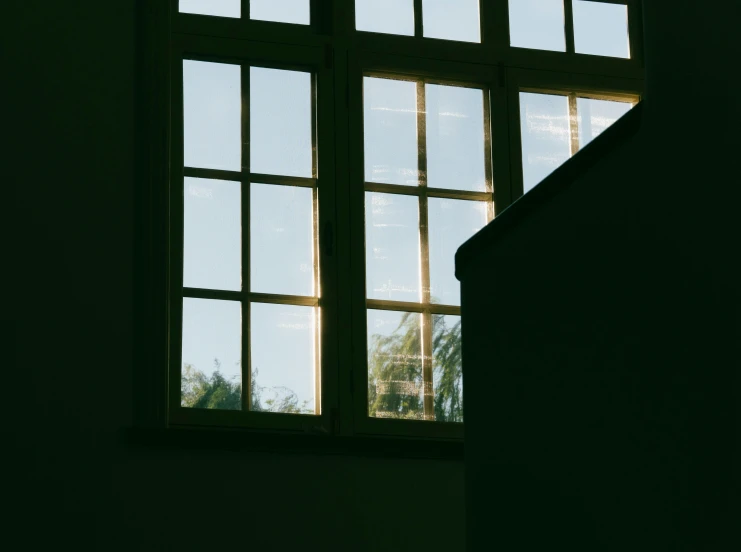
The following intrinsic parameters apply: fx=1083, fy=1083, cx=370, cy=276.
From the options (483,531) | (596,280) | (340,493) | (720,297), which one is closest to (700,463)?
(720,297)

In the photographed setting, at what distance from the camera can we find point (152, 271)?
3.96 m

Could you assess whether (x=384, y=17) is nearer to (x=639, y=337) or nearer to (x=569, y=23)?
(x=569, y=23)

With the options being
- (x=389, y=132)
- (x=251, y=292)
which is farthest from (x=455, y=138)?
(x=251, y=292)

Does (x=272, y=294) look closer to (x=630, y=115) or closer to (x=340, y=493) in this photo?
(x=340, y=493)

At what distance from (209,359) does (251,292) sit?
0.30 metres

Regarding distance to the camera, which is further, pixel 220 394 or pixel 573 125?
pixel 573 125

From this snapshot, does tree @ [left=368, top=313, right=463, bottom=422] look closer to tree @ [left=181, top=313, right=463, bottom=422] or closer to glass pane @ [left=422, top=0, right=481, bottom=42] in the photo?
tree @ [left=181, top=313, right=463, bottom=422]

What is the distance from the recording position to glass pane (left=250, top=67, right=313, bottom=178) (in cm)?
427

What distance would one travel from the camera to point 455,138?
4492 millimetres

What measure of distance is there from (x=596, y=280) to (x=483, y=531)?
0.62 metres

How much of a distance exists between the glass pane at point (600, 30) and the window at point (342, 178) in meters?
0.07

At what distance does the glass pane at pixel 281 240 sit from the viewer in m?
4.16

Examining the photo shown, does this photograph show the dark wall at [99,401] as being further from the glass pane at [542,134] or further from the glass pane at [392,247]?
the glass pane at [542,134]

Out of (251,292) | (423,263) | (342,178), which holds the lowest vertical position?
(251,292)
